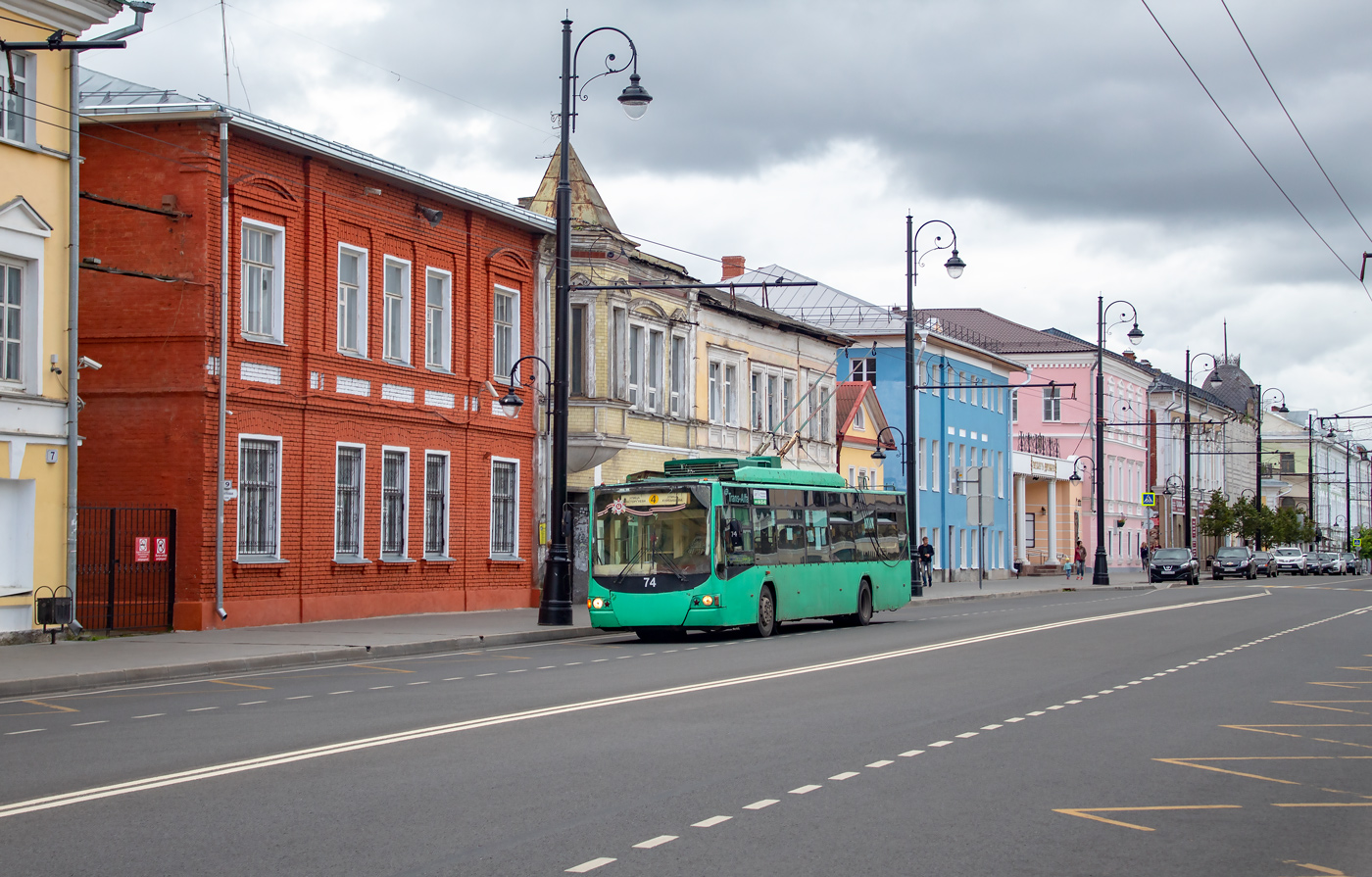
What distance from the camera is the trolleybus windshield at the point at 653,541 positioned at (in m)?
25.0

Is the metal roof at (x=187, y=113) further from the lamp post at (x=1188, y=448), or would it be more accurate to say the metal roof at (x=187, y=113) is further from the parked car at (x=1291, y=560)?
the parked car at (x=1291, y=560)

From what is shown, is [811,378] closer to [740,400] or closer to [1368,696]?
[740,400]

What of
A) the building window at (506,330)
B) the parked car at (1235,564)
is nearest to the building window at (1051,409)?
the parked car at (1235,564)

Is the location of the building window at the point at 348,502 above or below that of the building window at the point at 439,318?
below

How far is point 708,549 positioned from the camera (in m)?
25.0

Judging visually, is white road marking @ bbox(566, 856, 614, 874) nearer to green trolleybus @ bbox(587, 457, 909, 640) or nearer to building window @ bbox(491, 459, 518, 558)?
green trolleybus @ bbox(587, 457, 909, 640)

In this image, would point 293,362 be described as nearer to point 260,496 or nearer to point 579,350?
point 260,496

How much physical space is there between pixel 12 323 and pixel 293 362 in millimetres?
5596

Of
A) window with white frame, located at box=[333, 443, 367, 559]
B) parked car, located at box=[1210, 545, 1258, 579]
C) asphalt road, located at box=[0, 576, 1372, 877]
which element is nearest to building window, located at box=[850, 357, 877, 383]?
parked car, located at box=[1210, 545, 1258, 579]

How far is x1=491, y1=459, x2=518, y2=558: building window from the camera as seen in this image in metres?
33.3

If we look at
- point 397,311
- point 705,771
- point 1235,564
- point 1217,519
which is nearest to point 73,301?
point 397,311

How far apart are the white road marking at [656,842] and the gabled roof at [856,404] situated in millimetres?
44654

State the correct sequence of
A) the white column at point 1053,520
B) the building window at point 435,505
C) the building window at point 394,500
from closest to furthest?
the building window at point 394,500, the building window at point 435,505, the white column at point 1053,520

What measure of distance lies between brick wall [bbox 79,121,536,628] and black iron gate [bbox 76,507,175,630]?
31cm
